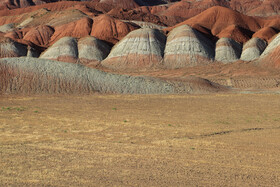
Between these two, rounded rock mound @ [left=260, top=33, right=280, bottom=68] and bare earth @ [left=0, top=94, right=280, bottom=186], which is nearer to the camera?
bare earth @ [left=0, top=94, right=280, bottom=186]

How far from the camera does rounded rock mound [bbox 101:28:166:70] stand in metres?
72.6

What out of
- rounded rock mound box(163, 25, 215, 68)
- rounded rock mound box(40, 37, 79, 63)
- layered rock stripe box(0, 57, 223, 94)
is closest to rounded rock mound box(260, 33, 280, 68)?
rounded rock mound box(163, 25, 215, 68)

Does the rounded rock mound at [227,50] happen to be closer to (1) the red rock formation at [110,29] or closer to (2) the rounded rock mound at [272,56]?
(2) the rounded rock mound at [272,56]

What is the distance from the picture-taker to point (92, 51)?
80125 mm

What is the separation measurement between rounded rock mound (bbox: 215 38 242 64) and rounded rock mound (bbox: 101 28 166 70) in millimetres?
15150

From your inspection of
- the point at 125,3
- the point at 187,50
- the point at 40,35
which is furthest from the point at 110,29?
the point at 125,3

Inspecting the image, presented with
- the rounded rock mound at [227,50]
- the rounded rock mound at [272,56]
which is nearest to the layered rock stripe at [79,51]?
the rounded rock mound at [227,50]

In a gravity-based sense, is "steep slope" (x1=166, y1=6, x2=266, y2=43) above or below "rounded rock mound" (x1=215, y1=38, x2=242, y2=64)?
above

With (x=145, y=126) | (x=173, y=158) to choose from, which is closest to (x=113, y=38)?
(x=145, y=126)

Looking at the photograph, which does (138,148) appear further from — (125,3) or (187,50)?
(125,3)

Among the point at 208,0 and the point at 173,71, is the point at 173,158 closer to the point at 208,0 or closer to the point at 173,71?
the point at 173,71

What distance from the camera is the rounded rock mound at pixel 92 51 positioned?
78.0m

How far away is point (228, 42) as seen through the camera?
3093 inches

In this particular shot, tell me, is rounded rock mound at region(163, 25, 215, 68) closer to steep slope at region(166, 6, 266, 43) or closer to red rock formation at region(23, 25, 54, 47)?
steep slope at region(166, 6, 266, 43)
